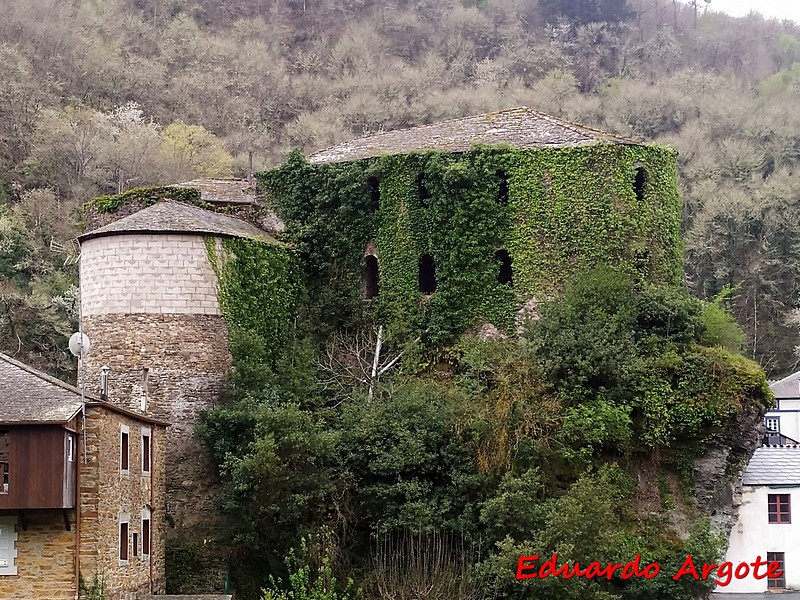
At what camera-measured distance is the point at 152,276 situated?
2980 centimetres

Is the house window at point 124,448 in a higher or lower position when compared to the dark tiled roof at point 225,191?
lower

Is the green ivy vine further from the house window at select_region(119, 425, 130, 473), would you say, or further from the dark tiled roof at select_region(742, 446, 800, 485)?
the dark tiled roof at select_region(742, 446, 800, 485)

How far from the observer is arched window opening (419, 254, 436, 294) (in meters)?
34.0

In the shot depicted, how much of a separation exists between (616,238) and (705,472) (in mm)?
6729

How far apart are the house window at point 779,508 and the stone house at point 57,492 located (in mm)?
22630

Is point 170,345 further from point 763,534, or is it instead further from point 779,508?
point 779,508

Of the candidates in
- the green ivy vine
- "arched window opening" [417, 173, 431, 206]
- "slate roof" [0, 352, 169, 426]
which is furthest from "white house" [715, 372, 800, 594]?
"slate roof" [0, 352, 169, 426]

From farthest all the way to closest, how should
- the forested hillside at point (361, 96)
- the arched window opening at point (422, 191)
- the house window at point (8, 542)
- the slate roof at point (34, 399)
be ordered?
the forested hillside at point (361, 96), the arched window opening at point (422, 191), the slate roof at point (34, 399), the house window at point (8, 542)

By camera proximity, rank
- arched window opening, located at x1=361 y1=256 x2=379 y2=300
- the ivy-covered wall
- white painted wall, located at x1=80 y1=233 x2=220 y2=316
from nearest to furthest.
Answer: white painted wall, located at x1=80 y1=233 x2=220 y2=316 → the ivy-covered wall → arched window opening, located at x1=361 y1=256 x2=379 y2=300

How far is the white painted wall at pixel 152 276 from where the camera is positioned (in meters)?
29.8

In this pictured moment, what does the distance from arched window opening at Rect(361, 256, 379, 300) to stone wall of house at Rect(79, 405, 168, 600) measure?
31.9ft

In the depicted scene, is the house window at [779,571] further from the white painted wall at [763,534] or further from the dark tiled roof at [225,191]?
the dark tiled roof at [225,191]

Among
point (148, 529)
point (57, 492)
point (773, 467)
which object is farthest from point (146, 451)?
point (773, 467)

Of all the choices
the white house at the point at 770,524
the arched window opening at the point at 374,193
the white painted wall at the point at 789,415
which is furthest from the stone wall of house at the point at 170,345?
the white painted wall at the point at 789,415
